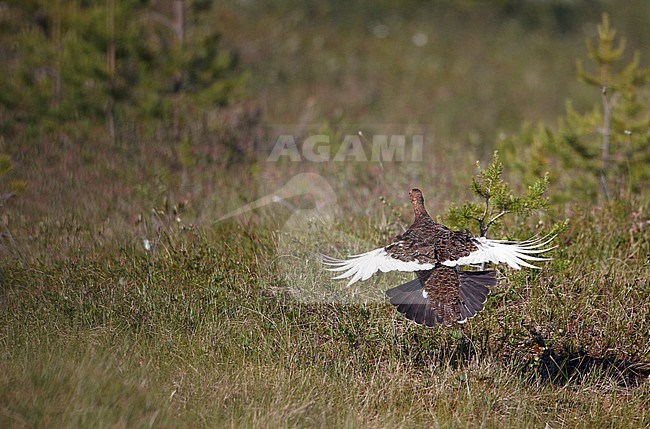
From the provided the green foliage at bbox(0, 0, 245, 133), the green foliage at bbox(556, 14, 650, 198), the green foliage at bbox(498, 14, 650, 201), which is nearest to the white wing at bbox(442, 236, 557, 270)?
the green foliage at bbox(498, 14, 650, 201)

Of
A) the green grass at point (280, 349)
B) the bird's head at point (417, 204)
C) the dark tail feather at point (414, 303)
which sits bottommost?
the green grass at point (280, 349)

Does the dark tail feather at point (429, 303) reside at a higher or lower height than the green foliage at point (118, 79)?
lower

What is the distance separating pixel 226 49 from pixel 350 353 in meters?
13.1

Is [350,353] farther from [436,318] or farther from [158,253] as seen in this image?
[158,253]

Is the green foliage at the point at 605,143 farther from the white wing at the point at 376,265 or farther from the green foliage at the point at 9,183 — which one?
the green foliage at the point at 9,183

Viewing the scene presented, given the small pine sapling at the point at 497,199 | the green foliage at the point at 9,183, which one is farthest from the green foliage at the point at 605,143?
the green foliage at the point at 9,183

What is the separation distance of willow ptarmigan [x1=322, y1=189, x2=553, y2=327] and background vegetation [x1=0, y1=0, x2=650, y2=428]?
0.41 metres

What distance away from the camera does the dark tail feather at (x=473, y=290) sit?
4156 mm

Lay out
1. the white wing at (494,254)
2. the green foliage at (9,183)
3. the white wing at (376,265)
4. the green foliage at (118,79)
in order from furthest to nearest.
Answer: the green foliage at (118,79)
the green foliage at (9,183)
the white wing at (494,254)
the white wing at (376,265)

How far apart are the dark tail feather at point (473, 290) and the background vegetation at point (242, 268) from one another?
43 cm

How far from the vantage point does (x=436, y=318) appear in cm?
410

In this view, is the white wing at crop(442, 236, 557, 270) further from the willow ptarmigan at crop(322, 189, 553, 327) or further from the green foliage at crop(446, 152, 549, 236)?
the green foliage at crop(446, 152, 549, 236)

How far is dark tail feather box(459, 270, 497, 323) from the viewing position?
4.16m

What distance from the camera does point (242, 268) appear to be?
5168 millimetres
